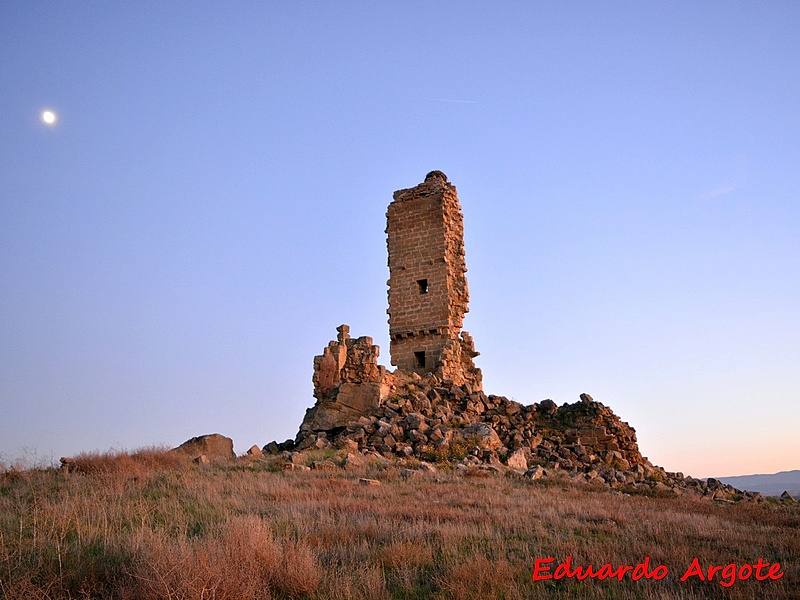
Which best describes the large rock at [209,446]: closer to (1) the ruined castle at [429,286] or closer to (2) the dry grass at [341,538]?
(2) the dry grass at [341,538]

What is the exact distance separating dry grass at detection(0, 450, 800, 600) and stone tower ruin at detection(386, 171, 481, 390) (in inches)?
371

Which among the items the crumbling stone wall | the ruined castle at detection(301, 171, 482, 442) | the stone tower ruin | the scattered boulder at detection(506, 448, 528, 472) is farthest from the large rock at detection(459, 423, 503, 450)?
the stone tower ruin

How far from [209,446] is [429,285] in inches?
344

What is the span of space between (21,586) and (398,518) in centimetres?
422

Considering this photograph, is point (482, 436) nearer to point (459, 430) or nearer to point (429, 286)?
point (459, 430)

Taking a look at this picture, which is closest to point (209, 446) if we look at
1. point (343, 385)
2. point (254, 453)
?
point (254, 453)

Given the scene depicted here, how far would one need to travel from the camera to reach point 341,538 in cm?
670

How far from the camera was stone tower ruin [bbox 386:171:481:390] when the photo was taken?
20.7m

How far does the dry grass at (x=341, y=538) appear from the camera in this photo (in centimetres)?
505

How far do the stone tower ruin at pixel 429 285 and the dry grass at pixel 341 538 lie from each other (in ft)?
30.9

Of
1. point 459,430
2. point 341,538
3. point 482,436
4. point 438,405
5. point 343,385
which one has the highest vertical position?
point 343,385

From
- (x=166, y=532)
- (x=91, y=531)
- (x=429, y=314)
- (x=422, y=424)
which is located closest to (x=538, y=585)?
(x=166, y=532)

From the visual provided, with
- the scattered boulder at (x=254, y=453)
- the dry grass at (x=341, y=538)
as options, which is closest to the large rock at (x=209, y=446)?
the scattered boulder at (x=254, y=453)

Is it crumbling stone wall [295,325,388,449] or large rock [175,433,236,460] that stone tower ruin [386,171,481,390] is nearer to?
crumbling stone wall [295,325,388,449]
